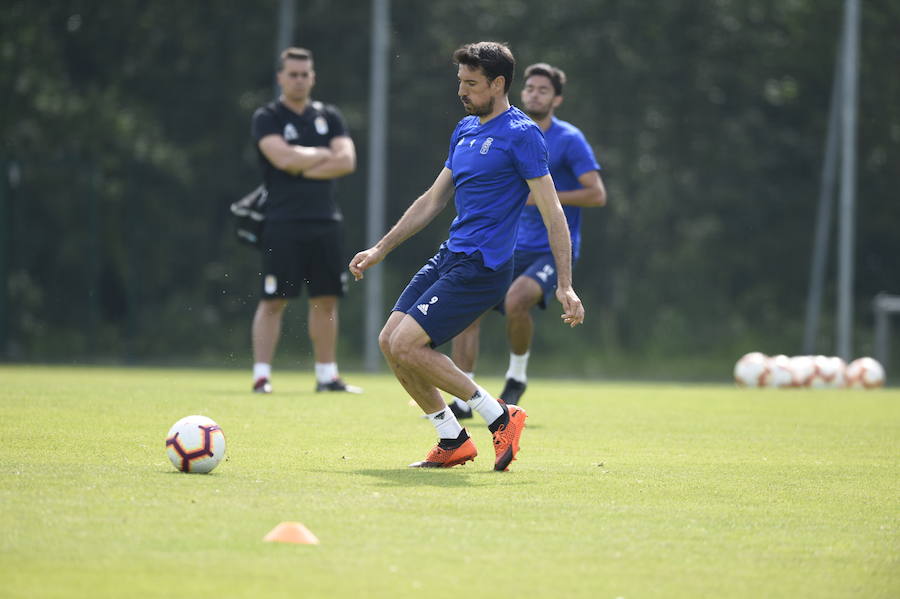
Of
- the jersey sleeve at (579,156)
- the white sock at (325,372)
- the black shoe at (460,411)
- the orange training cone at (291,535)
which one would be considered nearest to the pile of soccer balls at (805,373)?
the white sock at (325,372)

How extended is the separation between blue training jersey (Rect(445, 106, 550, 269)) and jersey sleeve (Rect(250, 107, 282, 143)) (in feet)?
17.2

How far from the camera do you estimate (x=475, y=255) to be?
7.86 metres

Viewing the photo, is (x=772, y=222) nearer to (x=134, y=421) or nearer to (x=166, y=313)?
(x=166, y=313)

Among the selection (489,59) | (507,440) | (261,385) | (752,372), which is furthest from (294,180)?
(752,372)

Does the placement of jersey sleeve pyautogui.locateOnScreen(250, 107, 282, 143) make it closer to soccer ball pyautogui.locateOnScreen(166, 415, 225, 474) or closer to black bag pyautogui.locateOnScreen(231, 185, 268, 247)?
black bag pyautogui.locateOnScreen(231, 185, 268, 247)

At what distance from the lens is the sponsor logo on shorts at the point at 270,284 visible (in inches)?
505

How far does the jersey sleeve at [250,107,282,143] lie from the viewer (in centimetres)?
1292

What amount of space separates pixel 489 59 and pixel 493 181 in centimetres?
67

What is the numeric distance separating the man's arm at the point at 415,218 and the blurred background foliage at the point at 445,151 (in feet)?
50.5

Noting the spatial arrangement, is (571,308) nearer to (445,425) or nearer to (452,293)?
(452,293)

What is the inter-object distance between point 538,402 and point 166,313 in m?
12.5

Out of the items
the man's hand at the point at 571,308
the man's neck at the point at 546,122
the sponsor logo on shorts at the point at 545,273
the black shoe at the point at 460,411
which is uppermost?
the man's neck at the point at 546,122

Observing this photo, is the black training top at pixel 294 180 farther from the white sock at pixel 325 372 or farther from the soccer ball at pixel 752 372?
the soccer ball at pixel 752 372

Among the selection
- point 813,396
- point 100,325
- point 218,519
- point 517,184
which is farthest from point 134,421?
point 100,325
